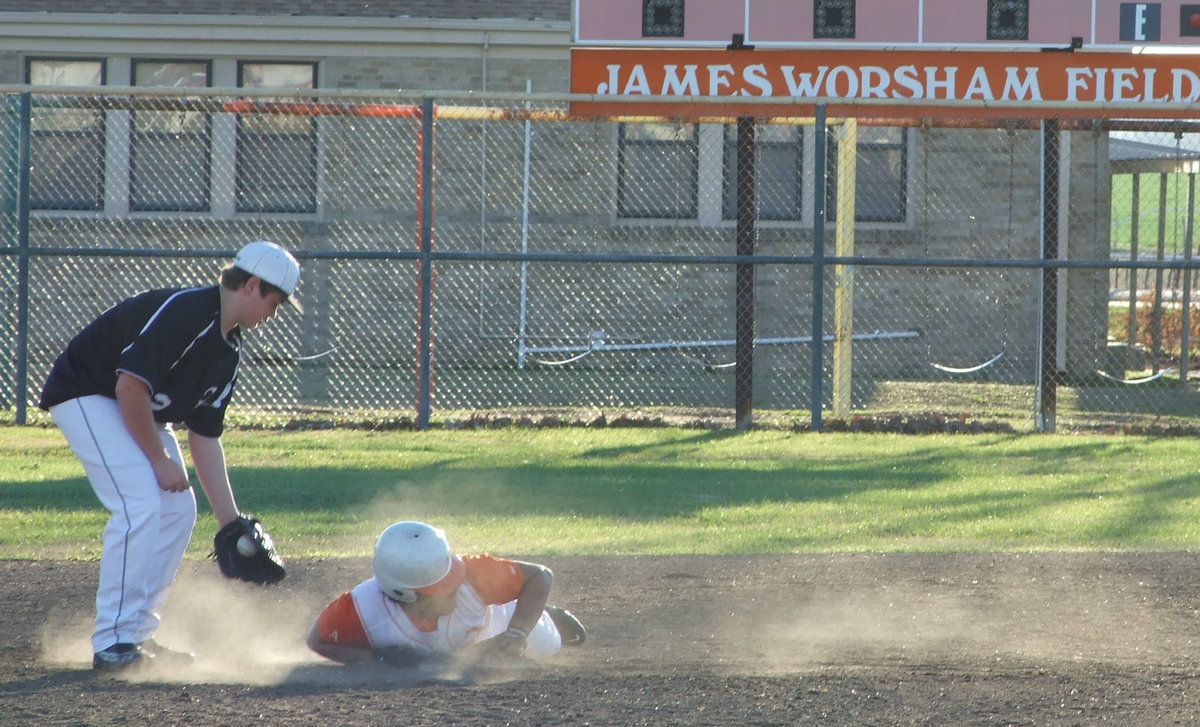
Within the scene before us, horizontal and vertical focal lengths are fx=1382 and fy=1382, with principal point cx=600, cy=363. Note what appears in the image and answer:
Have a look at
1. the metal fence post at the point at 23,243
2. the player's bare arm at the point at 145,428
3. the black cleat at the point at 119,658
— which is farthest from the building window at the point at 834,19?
the black cleat at the point at 119,658

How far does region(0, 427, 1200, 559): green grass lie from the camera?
7387 mm

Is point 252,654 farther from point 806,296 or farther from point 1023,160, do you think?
point 1023,160

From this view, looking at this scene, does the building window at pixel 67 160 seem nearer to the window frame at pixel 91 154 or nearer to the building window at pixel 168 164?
the window frame at pixel 91 154

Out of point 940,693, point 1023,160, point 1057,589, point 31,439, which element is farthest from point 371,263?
point 940,693

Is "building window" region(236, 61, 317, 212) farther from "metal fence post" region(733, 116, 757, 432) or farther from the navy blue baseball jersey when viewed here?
the navy blue baseball jersey

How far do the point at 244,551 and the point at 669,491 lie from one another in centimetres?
425

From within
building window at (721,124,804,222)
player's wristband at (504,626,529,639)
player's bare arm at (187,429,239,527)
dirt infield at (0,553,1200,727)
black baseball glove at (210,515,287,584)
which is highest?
building window at (721,124,804,222)

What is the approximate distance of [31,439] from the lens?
1045 cm

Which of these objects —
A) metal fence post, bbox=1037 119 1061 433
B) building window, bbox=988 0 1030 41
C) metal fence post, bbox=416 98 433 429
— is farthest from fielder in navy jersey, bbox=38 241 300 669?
building window, bbox=988 0 1030 41

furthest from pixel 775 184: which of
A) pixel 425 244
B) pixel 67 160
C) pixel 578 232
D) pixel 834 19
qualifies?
pixel 67 160

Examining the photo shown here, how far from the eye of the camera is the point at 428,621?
477cm

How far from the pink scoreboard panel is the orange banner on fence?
0.10 metres

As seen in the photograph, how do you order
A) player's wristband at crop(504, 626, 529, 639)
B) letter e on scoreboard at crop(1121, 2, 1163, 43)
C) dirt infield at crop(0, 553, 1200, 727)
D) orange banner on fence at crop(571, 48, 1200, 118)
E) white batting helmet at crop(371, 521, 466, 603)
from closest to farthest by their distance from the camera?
dirt infield at crop(0, 553, 1200, 727) < white batting helmet at crop(371, 521, 466, 603) < player's wristband at crop(504, 626, 529, 639) < orange banner on fence at crop(571, 48, 1200, 118) < letter e on scoreboard at crop(1121, 2, 1163, 43)

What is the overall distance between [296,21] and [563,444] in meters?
8.37
